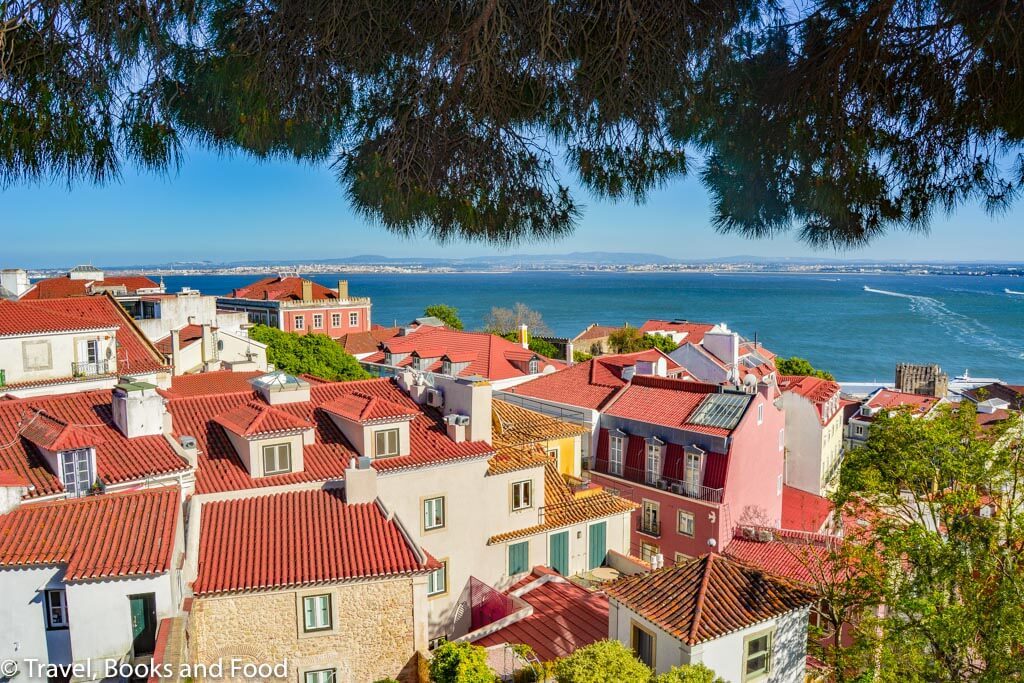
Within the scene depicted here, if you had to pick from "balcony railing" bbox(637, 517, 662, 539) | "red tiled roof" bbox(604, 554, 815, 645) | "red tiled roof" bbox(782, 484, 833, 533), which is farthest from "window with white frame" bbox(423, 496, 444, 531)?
"red tiled roof" bbox(782, 484, 833, 533)

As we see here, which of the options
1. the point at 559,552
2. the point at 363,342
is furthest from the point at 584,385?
the point at 363,342

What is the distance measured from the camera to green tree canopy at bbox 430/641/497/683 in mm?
10258

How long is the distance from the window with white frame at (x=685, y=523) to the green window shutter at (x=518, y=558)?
22.9 ft

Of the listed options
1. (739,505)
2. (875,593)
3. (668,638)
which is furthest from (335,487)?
(739,505)

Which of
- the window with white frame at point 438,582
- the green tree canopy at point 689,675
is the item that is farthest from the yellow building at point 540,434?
the green tree canopy at point 689,675

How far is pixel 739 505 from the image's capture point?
22109 millimetres

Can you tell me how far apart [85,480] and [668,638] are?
9.46 meters

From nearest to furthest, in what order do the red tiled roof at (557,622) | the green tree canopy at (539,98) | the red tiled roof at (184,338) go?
the green tree canopy at (539,98), the red tiled roof at (557,622), the red tiled roof at (184,338)

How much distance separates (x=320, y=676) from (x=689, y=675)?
5965 mm

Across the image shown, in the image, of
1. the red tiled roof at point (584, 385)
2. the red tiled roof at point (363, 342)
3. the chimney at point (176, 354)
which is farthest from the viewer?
the red tiled roof at point (363, 342)

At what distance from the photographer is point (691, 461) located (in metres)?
21.7

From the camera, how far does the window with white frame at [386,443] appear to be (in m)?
14.9

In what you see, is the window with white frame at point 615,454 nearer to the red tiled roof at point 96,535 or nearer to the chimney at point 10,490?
the red tiled roof at point 96,535

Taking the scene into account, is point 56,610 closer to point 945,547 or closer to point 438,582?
point 438,582
